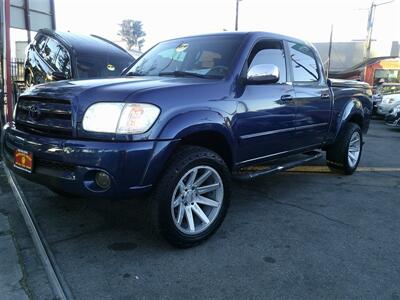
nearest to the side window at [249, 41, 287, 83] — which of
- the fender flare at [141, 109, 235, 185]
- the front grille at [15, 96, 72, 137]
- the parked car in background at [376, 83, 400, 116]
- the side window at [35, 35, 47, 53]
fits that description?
the fender flare at [141, 109, 235, 185]

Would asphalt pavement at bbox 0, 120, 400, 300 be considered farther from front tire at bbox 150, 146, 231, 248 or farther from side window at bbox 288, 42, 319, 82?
side window at bbox 288, 42, 319, 82

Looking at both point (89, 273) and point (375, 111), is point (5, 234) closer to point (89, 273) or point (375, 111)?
point (89, 273)

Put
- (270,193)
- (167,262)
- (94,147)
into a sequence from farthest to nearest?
(270,193), (167,262), (94,147)

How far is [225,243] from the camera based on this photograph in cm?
363

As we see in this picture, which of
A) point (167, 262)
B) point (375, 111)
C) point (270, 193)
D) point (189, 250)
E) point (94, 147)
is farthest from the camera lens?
point (375, 111)

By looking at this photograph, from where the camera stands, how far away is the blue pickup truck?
3039 millimetres

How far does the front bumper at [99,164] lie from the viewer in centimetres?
296

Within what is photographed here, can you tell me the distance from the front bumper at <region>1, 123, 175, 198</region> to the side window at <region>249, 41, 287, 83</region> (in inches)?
61.7

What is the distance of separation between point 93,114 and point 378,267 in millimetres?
2410

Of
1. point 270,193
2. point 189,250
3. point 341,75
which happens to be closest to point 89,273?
point 189,250

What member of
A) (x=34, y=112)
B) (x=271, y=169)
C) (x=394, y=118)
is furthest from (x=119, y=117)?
(x=394, y=118)

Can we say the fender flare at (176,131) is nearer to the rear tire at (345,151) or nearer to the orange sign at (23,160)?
the orange sign at (23,160)

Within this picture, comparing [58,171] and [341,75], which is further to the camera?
[341,75]

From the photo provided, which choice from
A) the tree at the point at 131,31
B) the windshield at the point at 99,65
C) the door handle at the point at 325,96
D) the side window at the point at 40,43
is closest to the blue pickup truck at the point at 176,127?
the door handle at the point at 325,96
